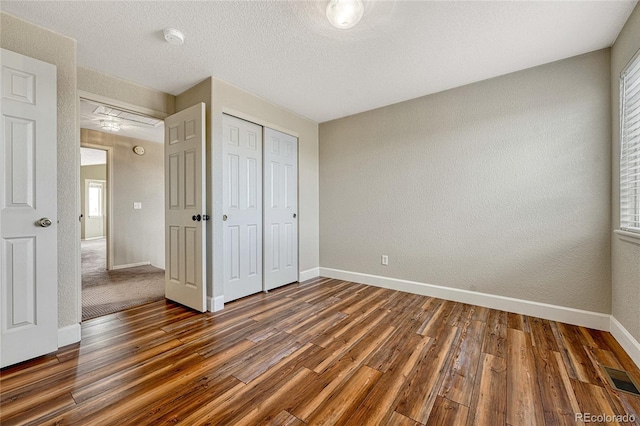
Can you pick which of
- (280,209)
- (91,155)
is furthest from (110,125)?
(91,155)

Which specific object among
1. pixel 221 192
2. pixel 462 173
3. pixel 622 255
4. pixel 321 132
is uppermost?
pixel 321 132

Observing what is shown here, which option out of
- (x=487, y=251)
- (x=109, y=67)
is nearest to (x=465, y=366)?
(x=487, y=251)

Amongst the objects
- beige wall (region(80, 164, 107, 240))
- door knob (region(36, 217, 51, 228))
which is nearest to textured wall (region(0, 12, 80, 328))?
door knob (region(36, 217, 51, 228))

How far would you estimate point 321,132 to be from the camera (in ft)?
13.7

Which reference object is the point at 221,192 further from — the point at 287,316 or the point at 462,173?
the point at 462,173

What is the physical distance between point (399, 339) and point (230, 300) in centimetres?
187

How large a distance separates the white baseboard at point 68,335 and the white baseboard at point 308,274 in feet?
7.94

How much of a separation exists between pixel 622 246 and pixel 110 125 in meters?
6.42

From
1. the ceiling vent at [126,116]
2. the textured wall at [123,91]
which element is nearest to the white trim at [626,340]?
the textured wall at [123,91]

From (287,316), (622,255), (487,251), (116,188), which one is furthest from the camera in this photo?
(116,188)

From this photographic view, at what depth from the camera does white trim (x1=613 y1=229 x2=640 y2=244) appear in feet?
5.76

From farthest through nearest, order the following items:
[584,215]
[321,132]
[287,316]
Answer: [321,132], [287,316], [584,215]

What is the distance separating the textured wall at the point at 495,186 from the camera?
Result: 91.8 inches

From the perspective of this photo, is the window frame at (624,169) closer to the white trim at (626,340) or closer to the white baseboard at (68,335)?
the white trim at (626,340)
